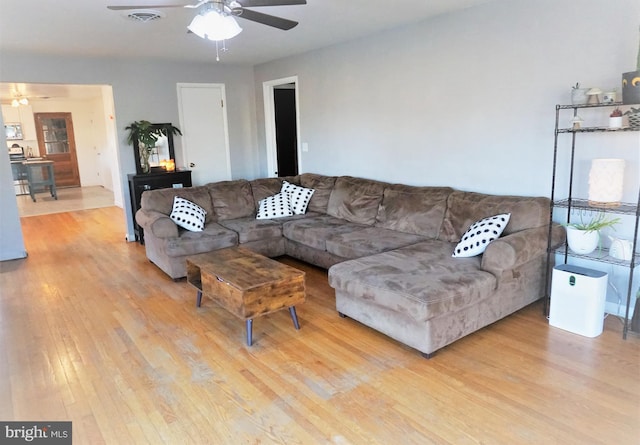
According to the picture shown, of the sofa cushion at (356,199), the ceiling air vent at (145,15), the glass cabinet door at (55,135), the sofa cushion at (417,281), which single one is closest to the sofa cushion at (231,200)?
the sofa cushion at (356,199)

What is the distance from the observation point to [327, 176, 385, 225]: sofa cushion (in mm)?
4594

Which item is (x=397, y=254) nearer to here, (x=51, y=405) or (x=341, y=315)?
(x=341, y=315)

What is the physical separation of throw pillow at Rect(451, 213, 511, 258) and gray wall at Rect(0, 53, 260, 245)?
436cm

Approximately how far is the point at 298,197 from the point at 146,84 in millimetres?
2698

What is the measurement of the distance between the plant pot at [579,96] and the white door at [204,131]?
15.9 ft

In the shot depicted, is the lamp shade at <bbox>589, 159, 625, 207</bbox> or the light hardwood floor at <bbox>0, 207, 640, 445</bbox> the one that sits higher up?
the lamp shade at <bbox>589, 159, 625, 207</bbox>

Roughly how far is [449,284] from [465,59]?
222 centimetres

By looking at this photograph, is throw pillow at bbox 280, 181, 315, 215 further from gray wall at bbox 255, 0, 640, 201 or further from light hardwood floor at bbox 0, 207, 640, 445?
light hardwood floor at bbox 0, 207, 640, 445

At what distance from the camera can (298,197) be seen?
5250mm

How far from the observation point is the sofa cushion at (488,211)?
3.31 meters

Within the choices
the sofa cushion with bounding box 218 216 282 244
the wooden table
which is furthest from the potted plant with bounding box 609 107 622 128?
the wooden table

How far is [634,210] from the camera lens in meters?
2.83

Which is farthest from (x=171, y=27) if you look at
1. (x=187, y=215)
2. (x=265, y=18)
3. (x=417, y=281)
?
(x=417, y=281)

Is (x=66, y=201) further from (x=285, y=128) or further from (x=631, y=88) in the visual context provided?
(x=631, y=88)
